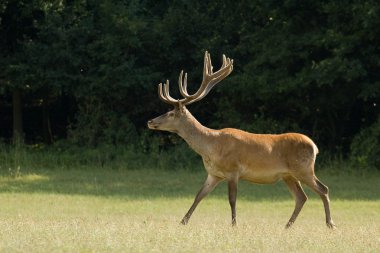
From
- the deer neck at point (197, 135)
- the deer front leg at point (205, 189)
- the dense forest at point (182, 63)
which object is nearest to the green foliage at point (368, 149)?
the dense forest at point (182, 63)

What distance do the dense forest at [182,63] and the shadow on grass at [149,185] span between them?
207 cm

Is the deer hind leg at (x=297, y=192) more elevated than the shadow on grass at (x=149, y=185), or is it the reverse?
the deer hind leg at (x=297, y=192)

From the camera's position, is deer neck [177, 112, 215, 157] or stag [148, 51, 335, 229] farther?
deer neck [177, 112, 215, 157]

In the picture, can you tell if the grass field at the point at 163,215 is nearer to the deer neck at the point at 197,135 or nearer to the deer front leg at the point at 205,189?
the deer front leg at the point at 205,189

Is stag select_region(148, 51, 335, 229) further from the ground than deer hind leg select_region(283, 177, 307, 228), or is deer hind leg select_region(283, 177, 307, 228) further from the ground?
stag select_region(148, 51, 335, 229)

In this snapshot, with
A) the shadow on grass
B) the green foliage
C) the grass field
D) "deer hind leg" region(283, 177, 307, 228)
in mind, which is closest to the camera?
the grass field

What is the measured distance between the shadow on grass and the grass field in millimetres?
20

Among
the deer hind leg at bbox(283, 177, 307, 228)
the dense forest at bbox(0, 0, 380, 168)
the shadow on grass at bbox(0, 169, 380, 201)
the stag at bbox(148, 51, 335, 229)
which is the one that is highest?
the dense forest at bbox(0, 0, 380, 168)

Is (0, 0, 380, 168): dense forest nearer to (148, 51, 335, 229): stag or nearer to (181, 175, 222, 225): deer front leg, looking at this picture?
(148, 51, 335, 229): stag

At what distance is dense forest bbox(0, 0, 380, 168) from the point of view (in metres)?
22.1

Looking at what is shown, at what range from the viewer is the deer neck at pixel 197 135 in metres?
12.6

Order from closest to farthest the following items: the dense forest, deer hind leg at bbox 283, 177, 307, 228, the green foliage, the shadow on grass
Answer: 1. deer hind leg at bbox 283, 177, 307, 228
2. the shadow on grass
3. the green foliage
4. the dense forest

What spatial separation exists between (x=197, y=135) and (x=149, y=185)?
6.70 metres

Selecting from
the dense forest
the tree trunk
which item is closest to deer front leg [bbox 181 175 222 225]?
the dense forest
